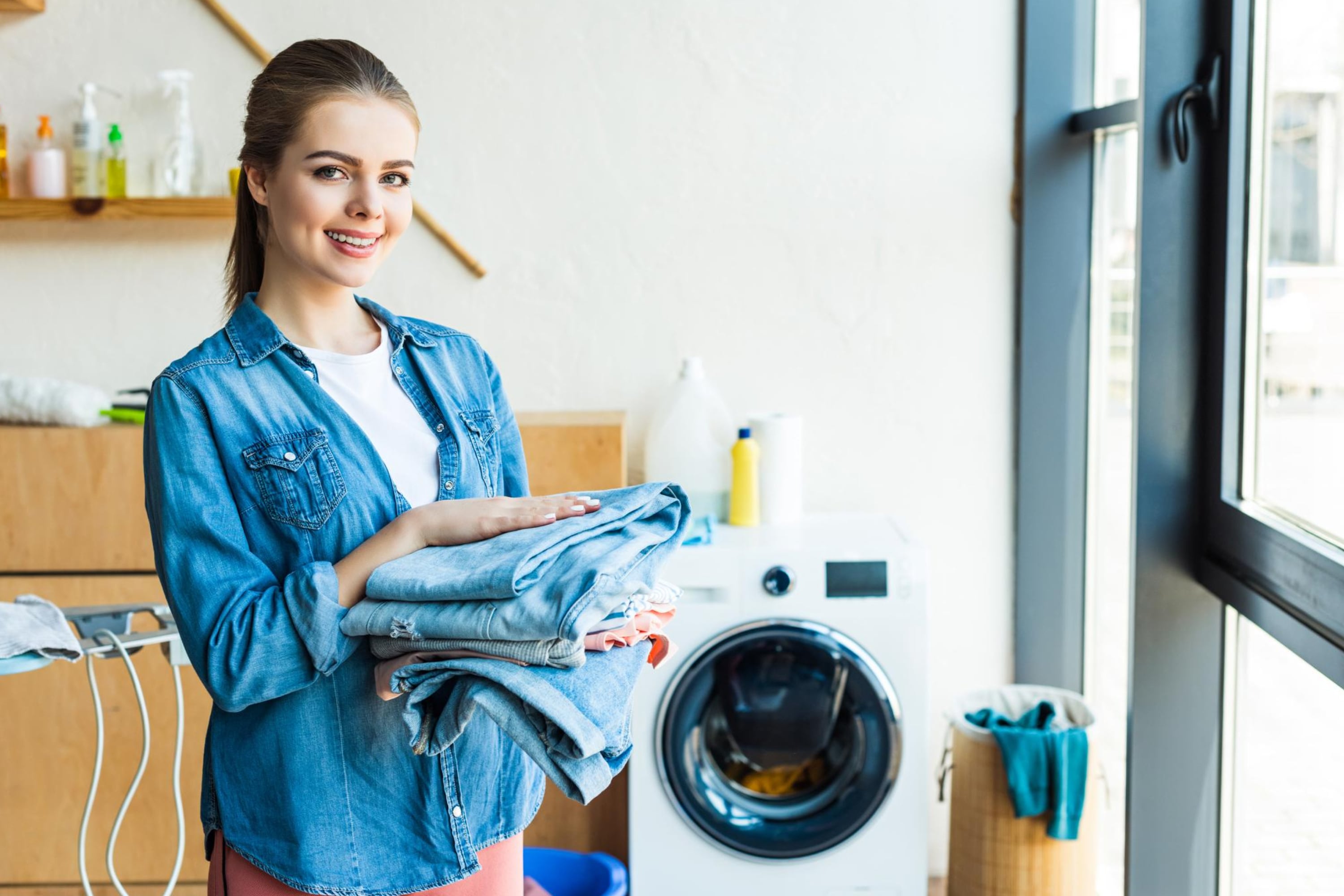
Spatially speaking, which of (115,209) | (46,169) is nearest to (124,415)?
(115,209)

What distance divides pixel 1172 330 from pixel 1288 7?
1.69 feet

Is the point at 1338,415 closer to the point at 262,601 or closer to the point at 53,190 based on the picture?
the point at 262,601

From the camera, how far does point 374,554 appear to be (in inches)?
42.6

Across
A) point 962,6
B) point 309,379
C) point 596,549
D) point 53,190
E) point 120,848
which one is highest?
point 962,6

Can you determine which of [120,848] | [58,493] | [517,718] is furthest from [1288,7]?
[120,848]

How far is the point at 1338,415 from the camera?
158 centimetres

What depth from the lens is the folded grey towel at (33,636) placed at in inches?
52.9

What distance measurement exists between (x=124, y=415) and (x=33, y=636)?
47.7 inches

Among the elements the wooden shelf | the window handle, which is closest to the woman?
the window handle

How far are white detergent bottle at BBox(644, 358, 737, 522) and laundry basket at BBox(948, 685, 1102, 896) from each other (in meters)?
0.69

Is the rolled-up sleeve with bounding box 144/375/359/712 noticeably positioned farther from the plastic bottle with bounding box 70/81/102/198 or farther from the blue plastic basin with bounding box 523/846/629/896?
the plastic bottle with bounding box 70/81/102/198

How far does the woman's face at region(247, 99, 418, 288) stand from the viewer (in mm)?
1126

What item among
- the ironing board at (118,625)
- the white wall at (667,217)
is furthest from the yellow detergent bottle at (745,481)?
the ironing board at (118,625)

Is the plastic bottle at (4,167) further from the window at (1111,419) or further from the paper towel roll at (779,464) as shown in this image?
the window at (1111,419)
